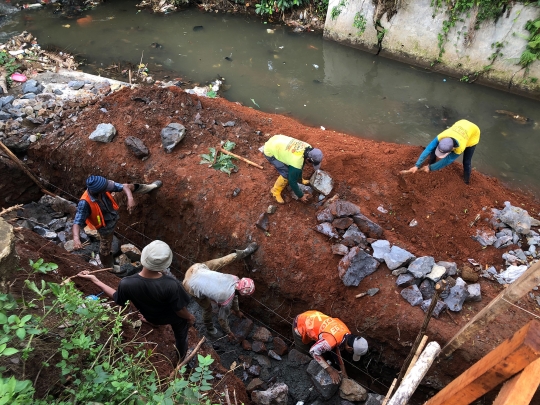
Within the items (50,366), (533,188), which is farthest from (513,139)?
(50,366)

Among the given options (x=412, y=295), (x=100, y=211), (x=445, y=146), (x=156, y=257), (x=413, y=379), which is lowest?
(x=412, y=295)

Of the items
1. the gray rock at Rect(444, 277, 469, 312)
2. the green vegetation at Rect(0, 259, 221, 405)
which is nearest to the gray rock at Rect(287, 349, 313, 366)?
the gray rock at Rect(444, 277, 469, 312)

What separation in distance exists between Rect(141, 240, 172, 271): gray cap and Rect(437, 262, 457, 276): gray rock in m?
3.43

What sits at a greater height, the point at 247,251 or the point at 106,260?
the point at 247,251

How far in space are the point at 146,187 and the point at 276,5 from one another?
9.00m

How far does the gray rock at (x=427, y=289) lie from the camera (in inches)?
182

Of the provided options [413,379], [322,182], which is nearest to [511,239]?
[322,182]

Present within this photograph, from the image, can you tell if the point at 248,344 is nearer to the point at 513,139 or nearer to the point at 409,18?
the point at 513,139

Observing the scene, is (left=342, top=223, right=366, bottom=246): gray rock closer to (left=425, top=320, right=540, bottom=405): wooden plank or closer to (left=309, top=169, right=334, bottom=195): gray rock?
(left=309, top=169, right=334, bottom=195): gray rock

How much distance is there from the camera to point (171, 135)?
6.10 metres

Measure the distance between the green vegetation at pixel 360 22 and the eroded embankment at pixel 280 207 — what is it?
500 cm

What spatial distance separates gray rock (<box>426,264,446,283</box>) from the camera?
4648mm

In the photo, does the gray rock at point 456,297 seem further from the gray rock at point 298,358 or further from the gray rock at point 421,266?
the gray rock at point 298,358

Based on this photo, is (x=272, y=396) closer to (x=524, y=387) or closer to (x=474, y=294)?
(x=474, y=294)
